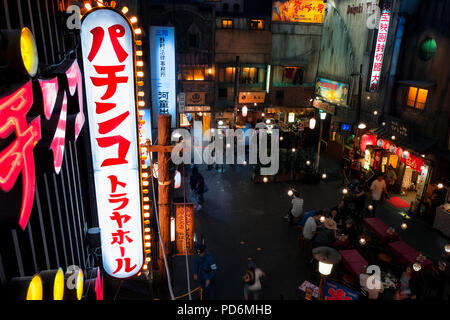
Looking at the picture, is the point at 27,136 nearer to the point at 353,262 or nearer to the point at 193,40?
the point at 353,262

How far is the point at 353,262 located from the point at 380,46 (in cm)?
1107

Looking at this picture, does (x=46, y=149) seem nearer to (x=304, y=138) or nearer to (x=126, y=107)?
(x=126, y=107)

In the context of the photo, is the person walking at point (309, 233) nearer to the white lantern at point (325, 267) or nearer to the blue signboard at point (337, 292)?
the blue signboard at point (337, 292)

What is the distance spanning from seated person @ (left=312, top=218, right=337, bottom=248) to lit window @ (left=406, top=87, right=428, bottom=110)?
8.01 meters

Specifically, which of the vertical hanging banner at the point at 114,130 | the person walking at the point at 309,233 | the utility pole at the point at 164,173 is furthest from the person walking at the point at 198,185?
the vertical hanging banner at the point at 114,130

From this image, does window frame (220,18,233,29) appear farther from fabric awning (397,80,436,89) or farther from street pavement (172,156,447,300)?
→ fabric awning (397,80,436,89)

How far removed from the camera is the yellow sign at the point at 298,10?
1081 inches

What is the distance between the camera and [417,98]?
15641mm

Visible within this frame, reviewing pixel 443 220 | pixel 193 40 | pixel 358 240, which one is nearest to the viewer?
pixel 358 240

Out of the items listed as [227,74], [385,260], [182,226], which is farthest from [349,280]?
[227,74]

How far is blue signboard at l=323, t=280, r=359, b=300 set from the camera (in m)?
7.49

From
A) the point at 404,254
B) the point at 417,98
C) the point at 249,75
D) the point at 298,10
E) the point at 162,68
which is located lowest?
the point at 404,254

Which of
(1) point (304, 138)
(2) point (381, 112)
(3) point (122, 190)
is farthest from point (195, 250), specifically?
(1) point (304, 138)

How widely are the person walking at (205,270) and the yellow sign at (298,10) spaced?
23.9 m
